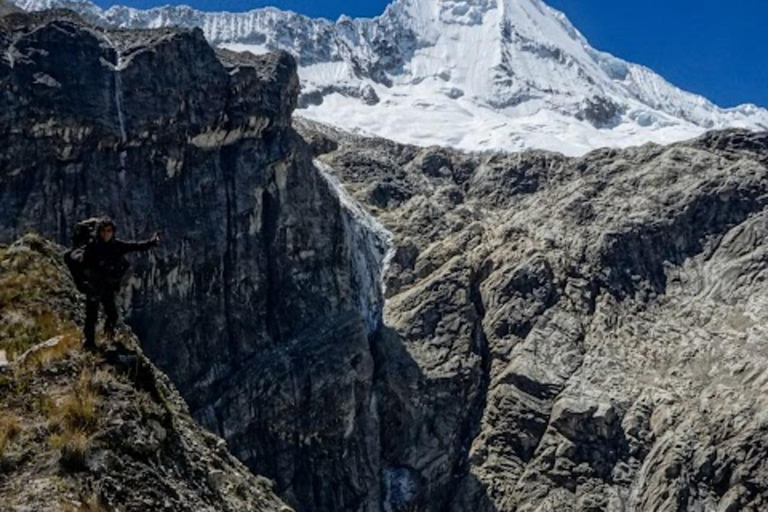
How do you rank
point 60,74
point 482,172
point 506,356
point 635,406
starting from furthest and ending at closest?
point 482,172, point 506,356, point 635,406, point 60,74

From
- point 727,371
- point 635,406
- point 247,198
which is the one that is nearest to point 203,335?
point 247,198

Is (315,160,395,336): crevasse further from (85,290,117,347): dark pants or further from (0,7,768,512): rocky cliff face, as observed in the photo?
(85,290,117,347): dark pants

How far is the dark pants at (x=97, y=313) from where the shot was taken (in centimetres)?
1202

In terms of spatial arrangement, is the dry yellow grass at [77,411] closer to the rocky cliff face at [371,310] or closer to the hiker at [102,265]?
the hiker at [102,265]

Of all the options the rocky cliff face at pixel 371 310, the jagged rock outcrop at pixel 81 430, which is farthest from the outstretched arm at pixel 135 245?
the rocky cliff face at pixel 371 310

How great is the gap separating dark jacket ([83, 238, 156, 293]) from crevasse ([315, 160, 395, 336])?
5690 centimetres

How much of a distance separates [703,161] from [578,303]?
21.4 metres

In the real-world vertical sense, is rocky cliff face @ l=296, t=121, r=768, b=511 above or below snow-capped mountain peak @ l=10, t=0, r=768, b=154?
below

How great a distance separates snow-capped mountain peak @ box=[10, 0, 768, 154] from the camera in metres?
147

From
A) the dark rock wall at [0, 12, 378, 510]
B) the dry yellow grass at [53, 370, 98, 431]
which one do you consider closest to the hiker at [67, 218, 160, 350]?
the dry yellow grass at [53, 370, 98, 431]

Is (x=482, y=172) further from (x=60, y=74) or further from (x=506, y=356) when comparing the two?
(x=60, y=74)

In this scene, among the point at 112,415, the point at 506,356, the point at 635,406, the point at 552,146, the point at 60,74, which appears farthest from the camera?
the point at 552,146

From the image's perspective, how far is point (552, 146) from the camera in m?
138

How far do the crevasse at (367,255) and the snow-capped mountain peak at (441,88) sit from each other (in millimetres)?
51539
